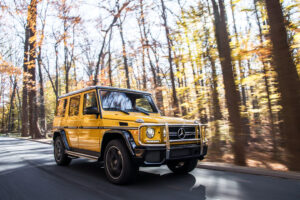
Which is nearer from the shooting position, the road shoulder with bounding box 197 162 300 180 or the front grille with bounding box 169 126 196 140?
the front grille with bounding box 169 126 196 140

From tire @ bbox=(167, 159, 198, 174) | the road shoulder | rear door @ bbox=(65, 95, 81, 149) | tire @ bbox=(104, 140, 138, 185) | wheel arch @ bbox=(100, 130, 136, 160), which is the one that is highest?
rear door @ bbox=(65, 95, 81, 149)

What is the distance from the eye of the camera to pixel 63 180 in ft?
17.5

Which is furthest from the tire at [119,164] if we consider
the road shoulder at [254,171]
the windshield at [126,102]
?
the road shoulder at [254,171]

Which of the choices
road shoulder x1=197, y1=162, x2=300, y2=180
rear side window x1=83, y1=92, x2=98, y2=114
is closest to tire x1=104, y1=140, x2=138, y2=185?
rear side window x1=83, y1=92, x2=98, y2=114

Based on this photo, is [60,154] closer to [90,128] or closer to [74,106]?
[74,106]

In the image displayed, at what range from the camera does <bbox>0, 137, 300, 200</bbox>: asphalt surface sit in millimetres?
4047

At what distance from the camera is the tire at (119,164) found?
4555mm

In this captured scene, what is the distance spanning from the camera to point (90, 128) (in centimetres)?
573

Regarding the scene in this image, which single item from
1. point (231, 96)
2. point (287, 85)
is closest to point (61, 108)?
point (231, 96)

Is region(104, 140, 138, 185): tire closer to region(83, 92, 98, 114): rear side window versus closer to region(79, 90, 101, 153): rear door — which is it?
region(79, 90, 101, 153): rear door

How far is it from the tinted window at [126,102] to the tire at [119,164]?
1.11m

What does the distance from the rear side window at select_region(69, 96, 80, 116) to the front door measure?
14.5 inches

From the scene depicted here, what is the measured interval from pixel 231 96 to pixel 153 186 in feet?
12.0

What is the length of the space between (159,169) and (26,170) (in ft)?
12.5
